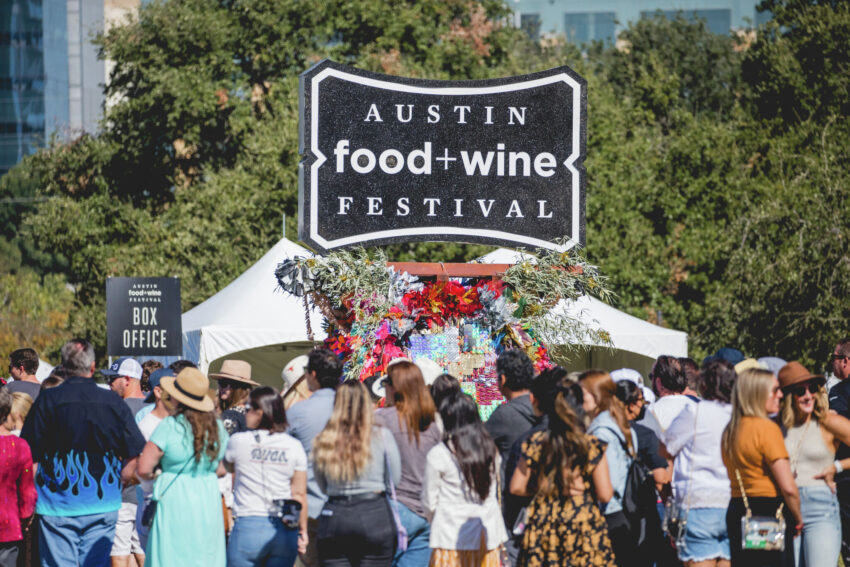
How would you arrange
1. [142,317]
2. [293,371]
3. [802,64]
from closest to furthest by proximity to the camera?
[293,371]
[142,317]
[802,64]

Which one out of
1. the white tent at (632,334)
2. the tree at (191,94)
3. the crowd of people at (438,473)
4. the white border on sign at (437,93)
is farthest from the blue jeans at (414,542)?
the tree at (191,94)

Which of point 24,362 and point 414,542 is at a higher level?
point 24,362

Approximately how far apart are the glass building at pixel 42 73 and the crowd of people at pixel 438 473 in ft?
198

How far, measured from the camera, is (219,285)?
75.8ft

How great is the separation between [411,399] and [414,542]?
36.2 inches

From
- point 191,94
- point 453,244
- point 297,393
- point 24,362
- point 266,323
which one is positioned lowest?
point 297,393

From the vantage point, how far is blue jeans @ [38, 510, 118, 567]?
24.2ft

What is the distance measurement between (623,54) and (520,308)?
114 ft

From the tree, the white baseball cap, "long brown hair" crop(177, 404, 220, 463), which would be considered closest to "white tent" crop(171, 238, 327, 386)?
the white baseball cap

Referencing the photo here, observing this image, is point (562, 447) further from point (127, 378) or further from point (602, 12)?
point (602, 12)

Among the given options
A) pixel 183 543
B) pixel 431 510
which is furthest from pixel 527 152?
pixel 183 543

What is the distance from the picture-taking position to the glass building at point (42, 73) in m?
66.4

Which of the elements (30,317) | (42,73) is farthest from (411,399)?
(42,73)

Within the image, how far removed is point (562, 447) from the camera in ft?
19.7
